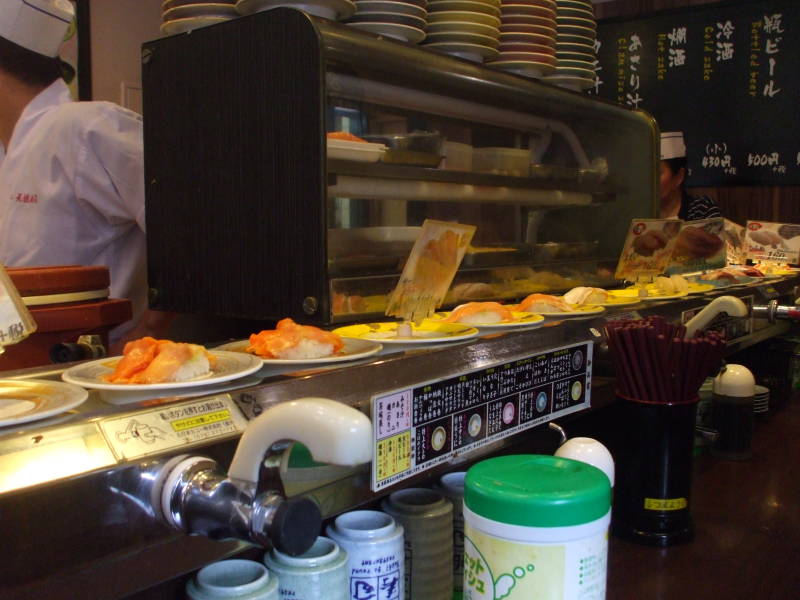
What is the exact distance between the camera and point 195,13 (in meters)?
1.77

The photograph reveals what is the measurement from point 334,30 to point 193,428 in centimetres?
99

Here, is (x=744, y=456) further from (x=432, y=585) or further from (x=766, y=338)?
(x=432, y=585)

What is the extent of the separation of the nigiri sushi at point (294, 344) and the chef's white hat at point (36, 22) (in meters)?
1.75

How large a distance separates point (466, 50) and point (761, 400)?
4.22ft

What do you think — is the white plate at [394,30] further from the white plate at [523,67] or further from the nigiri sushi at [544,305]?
the nigiri sushi at [544,305]

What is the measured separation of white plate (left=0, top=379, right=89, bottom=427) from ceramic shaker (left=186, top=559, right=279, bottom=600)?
23 centimetres

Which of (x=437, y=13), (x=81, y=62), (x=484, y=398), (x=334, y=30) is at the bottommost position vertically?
(x=484, y=398)

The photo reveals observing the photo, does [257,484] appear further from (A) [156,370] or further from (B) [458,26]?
(B) [458,26]

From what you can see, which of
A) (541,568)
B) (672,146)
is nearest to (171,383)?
(541,568)

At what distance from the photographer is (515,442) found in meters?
1.29

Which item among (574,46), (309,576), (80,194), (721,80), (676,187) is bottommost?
(309,576)

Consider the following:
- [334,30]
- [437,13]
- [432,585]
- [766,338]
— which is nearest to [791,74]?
[766,338]

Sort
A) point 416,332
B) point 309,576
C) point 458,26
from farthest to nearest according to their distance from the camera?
point 458,26 → point 416,332 → point 309,576

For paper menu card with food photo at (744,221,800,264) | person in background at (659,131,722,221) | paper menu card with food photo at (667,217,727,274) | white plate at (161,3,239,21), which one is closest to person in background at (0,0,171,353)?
white plate at (161,3,239,21)
